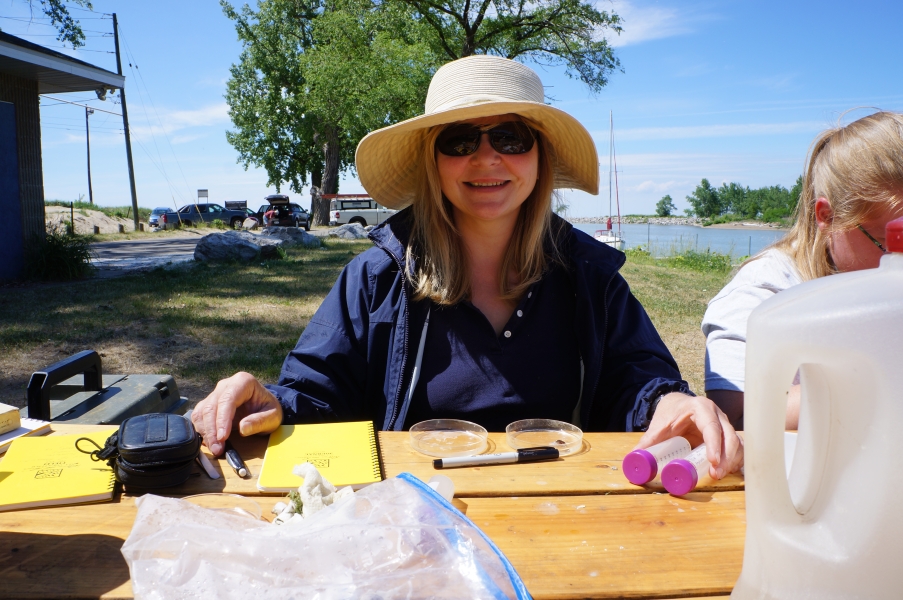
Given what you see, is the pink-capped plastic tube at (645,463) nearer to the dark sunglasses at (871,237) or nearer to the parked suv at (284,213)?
the dark sunglasses at (871,237)

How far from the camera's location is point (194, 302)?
8375mm

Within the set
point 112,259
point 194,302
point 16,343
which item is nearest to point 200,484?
point 16,343

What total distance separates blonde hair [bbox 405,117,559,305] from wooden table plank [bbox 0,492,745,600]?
3.01 ft

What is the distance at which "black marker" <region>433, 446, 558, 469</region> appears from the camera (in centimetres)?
144

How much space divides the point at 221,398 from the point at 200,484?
23 centimetres

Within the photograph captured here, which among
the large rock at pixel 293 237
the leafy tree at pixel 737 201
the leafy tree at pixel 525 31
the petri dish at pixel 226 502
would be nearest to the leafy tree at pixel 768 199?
the leafy tree at pixel 737 201

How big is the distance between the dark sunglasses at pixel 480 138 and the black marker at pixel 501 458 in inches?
38.7

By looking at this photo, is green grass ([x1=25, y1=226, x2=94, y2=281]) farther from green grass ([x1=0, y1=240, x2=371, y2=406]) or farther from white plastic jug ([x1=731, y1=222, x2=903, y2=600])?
white plastic jug ([x1=731, y1=222, x2=903, y2=600])

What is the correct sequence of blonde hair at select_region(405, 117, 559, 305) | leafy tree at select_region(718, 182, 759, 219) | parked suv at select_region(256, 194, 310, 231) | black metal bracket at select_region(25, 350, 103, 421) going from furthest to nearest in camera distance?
leafy tree at select_region(718, 182, 759, 219)
parked suv at select_region(256, 194, 310, 231)
blonde hair at select_region(405, 117, 559, 305)
black metal bracket at select_region(25, 350, 103, 421)

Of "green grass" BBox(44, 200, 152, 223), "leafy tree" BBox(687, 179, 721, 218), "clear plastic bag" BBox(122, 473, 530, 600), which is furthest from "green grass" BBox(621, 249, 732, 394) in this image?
"leafy tree" BBox(687, 179, 721, 218)

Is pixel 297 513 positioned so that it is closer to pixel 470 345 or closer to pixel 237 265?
pixel 470 345

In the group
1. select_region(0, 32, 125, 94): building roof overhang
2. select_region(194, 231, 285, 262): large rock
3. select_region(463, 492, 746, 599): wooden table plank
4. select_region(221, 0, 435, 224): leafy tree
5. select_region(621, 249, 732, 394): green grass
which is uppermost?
select_region(221, 0, 435, 224): leafy tree

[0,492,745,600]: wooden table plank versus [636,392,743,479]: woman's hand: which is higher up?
[636,392,743,479]: woman's hand

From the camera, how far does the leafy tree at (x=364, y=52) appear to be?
2317 cm
